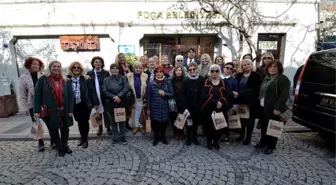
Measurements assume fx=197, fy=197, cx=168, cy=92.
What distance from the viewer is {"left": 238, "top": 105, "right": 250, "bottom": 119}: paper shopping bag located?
3959 mm

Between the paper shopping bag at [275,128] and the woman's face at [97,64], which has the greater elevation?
the woman's face at [97,64]

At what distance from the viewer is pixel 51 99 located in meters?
3.38

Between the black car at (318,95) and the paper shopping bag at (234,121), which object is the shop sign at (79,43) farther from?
the black car at (318,95)

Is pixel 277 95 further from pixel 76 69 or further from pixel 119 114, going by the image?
pixel 76 69

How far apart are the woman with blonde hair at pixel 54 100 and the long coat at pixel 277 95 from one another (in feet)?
11.7

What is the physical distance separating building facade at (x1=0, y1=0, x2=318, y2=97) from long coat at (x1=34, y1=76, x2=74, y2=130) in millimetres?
4288

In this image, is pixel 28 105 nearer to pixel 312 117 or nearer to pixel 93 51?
pixel 93 51

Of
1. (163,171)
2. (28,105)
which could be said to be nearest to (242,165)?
(163,171)

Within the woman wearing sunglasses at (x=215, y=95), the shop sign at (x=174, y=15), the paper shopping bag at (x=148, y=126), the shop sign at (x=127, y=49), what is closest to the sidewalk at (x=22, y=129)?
the paper shopping bag at (x=148, y=126)

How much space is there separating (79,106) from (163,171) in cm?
204

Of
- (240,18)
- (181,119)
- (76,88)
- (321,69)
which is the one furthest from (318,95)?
(240,18)

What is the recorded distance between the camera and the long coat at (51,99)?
3.35 metres

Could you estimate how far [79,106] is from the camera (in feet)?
12.6

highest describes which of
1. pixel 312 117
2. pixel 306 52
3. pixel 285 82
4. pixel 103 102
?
pixel 306 52
